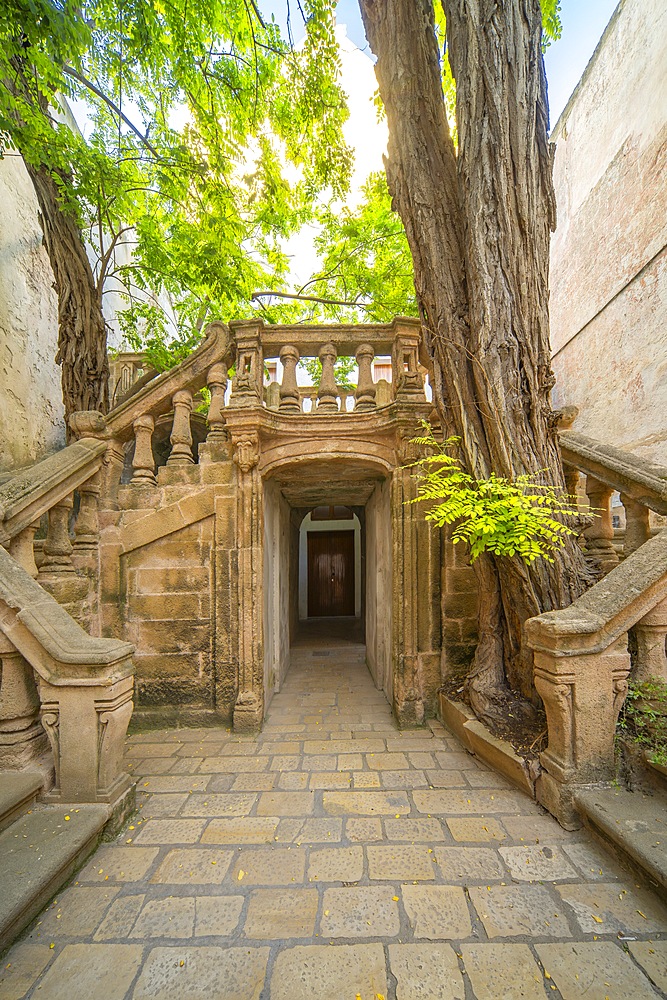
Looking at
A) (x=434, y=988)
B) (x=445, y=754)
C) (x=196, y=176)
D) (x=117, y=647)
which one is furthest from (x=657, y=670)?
(x=196, y=176)

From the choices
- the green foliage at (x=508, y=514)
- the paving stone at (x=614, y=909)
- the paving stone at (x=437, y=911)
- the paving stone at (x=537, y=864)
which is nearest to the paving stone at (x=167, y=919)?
the paving stone at (x=437, y=911)

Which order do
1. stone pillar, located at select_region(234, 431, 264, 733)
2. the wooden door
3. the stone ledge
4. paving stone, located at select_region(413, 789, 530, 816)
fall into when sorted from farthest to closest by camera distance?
the wooden door, stone pillar, located at select_region(234, 431, 264, 733), the stone ledge, paving stone, located at select_region(413, 789, 530, 816)

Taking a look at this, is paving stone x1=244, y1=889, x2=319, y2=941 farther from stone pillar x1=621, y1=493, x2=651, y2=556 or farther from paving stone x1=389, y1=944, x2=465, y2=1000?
stone pillar x1=621, y1=493, x2=651, y2=556

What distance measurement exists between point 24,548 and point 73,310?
3013 mm

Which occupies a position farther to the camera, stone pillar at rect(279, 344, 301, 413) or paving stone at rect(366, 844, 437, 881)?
stone pillar at rect(279, 344, 301, 413)

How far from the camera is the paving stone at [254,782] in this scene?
2.68m

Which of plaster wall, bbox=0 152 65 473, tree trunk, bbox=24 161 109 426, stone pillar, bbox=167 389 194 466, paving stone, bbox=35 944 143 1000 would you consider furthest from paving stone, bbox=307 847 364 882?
plaster wall, bbox=0 152 65 473

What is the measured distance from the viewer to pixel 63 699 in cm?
224

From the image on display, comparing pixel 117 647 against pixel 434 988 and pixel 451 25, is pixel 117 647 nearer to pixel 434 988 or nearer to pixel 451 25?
pixel 434 988

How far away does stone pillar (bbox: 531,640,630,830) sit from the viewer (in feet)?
7.51

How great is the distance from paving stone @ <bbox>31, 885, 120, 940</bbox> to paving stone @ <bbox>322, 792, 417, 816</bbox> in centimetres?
119

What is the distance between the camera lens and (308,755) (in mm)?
3102

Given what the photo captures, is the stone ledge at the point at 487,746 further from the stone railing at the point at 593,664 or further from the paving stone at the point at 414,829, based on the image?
the paving stone at the point at 414,829

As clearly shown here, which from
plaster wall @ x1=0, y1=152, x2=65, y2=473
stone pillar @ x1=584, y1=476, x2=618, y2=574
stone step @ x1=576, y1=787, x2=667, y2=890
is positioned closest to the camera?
stone step @ x1=576, y1=787, x2=667, y2=890
